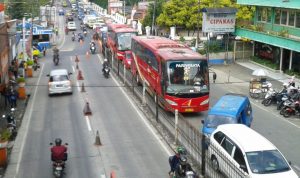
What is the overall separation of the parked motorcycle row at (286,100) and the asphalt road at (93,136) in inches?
312

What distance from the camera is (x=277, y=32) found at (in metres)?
39.1

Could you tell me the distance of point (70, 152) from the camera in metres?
18.5

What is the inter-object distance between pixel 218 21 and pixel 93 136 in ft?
81.8

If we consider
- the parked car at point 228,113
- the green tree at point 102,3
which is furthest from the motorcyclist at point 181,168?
the green tree at point 102,3

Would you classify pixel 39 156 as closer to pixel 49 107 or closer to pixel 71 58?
pixel 49 107

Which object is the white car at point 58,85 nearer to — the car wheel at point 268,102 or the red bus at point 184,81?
the red bus at point 184,81

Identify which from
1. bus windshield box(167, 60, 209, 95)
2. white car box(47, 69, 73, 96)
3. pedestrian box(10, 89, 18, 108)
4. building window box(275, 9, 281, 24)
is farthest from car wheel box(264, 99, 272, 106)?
building window box(275, 9, 281, 24)

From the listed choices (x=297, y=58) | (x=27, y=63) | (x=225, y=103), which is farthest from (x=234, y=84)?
(x=27, y=63)

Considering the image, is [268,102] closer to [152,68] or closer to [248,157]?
[152,68]

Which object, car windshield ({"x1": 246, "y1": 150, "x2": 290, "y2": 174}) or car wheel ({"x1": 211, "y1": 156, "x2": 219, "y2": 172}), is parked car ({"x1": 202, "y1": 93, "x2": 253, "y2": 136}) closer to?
car wheel ({"x1": 211, "y1": 156, "x2": 219, "y2": 172})

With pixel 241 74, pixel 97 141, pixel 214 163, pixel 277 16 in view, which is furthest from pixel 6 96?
pixel 277 16

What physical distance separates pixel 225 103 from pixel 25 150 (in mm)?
8931

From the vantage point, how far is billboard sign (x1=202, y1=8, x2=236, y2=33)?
137 feet

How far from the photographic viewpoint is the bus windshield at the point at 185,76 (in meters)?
23.1
